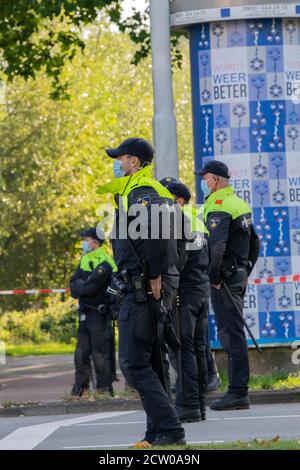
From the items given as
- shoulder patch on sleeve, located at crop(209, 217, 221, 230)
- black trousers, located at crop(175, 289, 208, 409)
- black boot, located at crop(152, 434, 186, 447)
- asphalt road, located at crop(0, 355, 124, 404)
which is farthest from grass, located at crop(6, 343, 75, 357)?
black boot, located at crop(152, 434, 186, 447)

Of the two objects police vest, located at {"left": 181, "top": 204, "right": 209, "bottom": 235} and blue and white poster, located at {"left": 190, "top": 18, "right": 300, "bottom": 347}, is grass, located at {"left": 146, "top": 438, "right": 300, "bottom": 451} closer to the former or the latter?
police vest, located at {"left": 181, "top": 204, "right": 209, "bottom": 235}

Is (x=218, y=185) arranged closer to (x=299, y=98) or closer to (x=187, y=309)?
(x=187, y=309)

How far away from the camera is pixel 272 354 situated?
15.0m

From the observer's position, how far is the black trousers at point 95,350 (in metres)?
15.9

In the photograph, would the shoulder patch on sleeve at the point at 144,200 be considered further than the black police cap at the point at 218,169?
No

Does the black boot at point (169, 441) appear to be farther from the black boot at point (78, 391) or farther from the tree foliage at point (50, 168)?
the tree foliage at point (50, 168)

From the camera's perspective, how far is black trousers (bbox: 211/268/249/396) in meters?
12.4

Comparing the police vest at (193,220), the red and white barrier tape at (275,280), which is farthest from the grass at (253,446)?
the red and white barrier tape at (275,280)

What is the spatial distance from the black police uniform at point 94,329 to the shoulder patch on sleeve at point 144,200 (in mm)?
6417

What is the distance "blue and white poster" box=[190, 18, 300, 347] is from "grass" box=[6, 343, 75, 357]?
13.8 m

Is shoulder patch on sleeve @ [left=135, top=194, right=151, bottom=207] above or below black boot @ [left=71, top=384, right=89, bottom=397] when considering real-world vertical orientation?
above

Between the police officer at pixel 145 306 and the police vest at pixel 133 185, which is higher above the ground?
the police vest at pixel 133 185

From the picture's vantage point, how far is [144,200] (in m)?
9.31

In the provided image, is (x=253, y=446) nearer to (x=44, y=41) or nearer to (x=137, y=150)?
(x=137, y=150)
